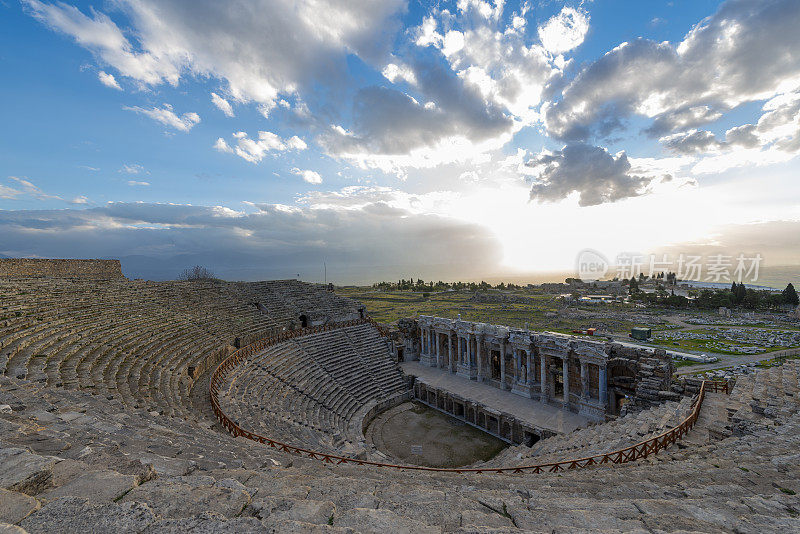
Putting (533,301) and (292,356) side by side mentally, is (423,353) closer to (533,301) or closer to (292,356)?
(292,356)

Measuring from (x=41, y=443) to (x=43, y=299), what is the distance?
62.8ft

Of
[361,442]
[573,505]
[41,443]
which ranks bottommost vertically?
[361,442]

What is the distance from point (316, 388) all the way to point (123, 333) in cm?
1201

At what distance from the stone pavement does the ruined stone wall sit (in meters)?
29.1

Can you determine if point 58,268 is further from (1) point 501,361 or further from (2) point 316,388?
(1) point 501,361

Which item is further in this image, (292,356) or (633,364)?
(292,356)

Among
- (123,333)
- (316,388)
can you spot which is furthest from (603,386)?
(123,333)

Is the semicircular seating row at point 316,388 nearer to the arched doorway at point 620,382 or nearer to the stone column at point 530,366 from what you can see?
the stone column at point 530,366

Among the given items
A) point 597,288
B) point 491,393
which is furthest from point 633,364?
point 597,288

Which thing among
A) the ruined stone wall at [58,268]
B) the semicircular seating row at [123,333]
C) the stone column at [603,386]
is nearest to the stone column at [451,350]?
the stone column at [603,386]

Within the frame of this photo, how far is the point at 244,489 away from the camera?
199 inches

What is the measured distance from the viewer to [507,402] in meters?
26.4

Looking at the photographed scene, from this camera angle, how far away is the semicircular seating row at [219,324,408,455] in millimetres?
17562

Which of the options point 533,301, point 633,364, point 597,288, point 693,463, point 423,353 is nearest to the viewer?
point 693,463
